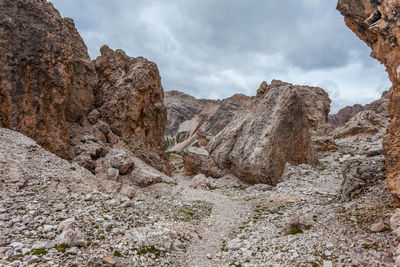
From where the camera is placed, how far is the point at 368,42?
52.6ft

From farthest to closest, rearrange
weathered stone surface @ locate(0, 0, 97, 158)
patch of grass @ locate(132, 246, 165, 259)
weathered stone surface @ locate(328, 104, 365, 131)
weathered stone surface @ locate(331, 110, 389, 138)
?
weathered stone surface @ locate(328, 104, 365, 131) → weathered stone surface @ locate(331, 110, 389, 138) → weathered stone surface @ locate(0, 0, 97, 158) → patch of grass @ locate(132, 246, 165, 259)

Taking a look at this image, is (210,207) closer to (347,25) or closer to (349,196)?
(349,196)

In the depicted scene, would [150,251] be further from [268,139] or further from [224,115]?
[224,115]

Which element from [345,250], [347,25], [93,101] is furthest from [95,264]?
[93,101]

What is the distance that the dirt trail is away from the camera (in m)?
13.4

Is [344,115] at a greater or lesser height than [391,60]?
greater

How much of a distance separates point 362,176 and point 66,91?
34048 mm

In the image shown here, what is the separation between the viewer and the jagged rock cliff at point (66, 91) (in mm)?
24797

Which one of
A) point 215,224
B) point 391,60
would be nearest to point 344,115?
point 391,60

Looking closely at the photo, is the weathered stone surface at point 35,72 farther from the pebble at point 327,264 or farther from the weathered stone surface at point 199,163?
the pebble at point 327,264

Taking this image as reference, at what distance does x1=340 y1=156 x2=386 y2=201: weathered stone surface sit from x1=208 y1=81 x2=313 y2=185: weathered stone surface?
42.1 ft

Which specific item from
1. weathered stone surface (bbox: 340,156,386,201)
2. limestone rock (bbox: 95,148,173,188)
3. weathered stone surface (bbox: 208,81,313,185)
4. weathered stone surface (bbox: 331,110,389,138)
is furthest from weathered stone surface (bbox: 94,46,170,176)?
weathered stone surface (bbox: 331,110,389,138)

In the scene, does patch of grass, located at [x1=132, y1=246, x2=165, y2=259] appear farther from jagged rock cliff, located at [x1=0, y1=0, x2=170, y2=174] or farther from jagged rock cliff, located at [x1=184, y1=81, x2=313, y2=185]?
jagged rock cliff, located at [x1=184, y1=81, x2=313, y2=185]

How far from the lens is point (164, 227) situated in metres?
15.5
